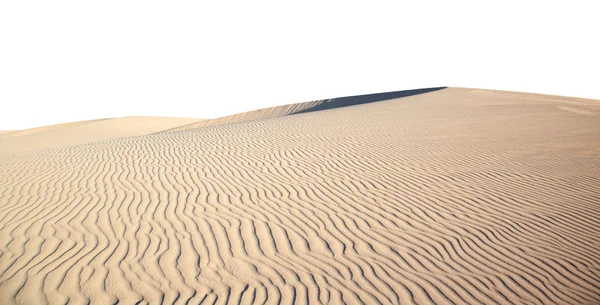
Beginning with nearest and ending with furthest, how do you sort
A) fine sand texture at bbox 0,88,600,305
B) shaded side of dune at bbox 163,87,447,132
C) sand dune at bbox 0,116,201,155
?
fine sand texture at bbox 0,88,600,305 → sand dune at bbox 0,116,201,155 → shaded side of dune at bbox 163,87,447,132

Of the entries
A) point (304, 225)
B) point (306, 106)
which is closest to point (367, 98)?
point (306, 106)

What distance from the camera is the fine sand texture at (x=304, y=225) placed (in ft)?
15.6

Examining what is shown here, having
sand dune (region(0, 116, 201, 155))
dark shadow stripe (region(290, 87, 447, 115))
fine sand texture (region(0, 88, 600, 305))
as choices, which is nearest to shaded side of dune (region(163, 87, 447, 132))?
dark shadow stripe (region(290, 87, 447, 115))

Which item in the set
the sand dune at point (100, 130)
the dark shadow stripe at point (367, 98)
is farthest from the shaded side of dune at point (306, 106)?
the sand dune at point (100, 130)

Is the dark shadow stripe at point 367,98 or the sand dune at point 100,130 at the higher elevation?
the dark shadow stripe at point 367,98

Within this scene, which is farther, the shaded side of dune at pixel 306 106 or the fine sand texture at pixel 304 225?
the shaded side of dune at pixel 306 106

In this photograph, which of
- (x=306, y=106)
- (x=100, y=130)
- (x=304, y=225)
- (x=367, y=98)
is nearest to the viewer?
(x=304, y=225)

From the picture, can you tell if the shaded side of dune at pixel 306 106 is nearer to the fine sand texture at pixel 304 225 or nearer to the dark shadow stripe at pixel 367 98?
the dark shadow stripe at pixel 367 98

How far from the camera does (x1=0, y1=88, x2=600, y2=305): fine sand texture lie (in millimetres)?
4762

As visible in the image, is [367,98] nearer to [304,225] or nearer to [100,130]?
[100,130]

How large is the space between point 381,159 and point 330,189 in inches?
117

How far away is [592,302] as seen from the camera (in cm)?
477

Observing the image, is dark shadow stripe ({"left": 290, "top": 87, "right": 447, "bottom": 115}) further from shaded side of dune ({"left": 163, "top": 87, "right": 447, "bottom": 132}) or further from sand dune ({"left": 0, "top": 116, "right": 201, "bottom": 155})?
sand dune ({"left": 0, "top": 116, "right": 201, "bottom": 155})

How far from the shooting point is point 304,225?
6.40 metres
